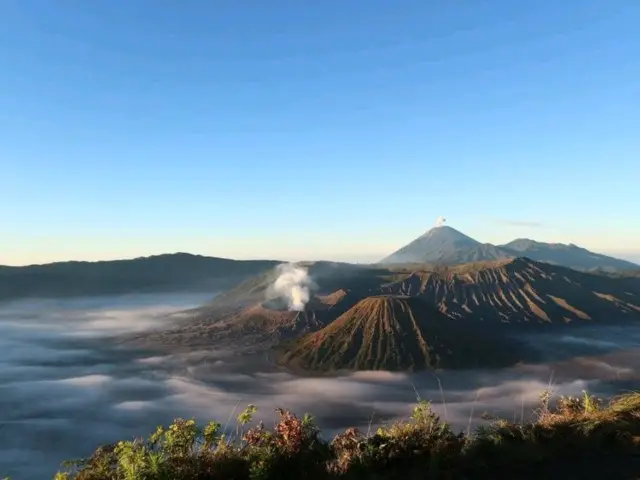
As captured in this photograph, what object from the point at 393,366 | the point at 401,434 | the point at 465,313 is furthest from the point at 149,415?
the point at 465,313

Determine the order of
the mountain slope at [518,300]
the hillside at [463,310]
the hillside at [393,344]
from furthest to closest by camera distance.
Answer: the mountain slope at [518,300] → the hillside at [463,310] → the hillside at [393,344]

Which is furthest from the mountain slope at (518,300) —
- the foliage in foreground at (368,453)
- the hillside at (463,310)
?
the foliage in foreground at (368,453)

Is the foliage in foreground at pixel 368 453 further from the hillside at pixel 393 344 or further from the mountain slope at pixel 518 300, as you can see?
the mountain slope at pixel 518 300

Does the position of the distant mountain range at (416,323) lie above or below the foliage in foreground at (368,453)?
below

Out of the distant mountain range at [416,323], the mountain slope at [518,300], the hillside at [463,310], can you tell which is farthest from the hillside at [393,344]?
the mountain slope at [518,300]

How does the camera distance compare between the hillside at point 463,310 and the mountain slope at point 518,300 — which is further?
the mountain slope at point 518,300

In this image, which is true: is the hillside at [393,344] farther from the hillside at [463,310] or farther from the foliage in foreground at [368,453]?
the foliage in foreground at [368,453]

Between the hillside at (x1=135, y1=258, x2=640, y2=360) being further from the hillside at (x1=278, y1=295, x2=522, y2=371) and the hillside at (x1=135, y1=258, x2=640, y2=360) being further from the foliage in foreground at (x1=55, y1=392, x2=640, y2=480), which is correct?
the foliage in foreground at (x1=55, y1=392, x2=640, y2=480)

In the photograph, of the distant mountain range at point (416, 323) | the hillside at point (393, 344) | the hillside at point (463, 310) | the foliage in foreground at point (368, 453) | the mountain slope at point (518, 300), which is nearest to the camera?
the foliage in foreground at point (368, 453)
